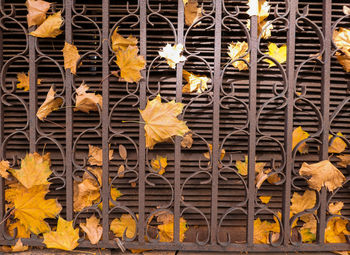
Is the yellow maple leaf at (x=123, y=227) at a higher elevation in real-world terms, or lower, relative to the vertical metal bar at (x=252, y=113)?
lower

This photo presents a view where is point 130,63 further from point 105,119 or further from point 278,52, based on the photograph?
point 278,52

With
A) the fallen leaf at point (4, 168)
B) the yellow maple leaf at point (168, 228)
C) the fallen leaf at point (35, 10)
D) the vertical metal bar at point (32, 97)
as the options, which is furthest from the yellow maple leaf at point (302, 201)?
the fallen leaf at point (35, 10)

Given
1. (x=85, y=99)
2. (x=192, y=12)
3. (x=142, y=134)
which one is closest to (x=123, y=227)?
(x=142, y=134)

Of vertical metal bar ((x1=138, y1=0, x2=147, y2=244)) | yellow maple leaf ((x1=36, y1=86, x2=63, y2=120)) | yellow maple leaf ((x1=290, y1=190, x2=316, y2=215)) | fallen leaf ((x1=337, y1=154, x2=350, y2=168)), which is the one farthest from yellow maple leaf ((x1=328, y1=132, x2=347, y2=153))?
yellow maple leaf ((x1=36, y1=86, x2=63, y2=120))

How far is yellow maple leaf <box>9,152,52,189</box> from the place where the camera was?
1.39 m

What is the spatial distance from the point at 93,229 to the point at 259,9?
1.58m

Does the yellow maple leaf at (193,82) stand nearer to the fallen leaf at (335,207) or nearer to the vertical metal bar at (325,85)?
the vertical metal bar at (325,85)

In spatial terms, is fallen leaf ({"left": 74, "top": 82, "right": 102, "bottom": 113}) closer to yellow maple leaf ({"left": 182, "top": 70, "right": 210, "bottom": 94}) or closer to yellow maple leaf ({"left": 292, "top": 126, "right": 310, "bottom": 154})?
yellow maple leaf ({"left": 182, "top": 70, "right": 210, "bottom": 94})

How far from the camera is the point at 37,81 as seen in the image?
4.75 feet

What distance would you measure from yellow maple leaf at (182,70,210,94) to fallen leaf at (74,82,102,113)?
507mm

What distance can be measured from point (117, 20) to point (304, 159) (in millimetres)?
1413

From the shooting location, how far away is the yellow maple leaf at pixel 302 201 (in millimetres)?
1463

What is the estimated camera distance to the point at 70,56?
1.41 meters

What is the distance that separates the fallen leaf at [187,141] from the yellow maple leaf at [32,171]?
30.7 inches
